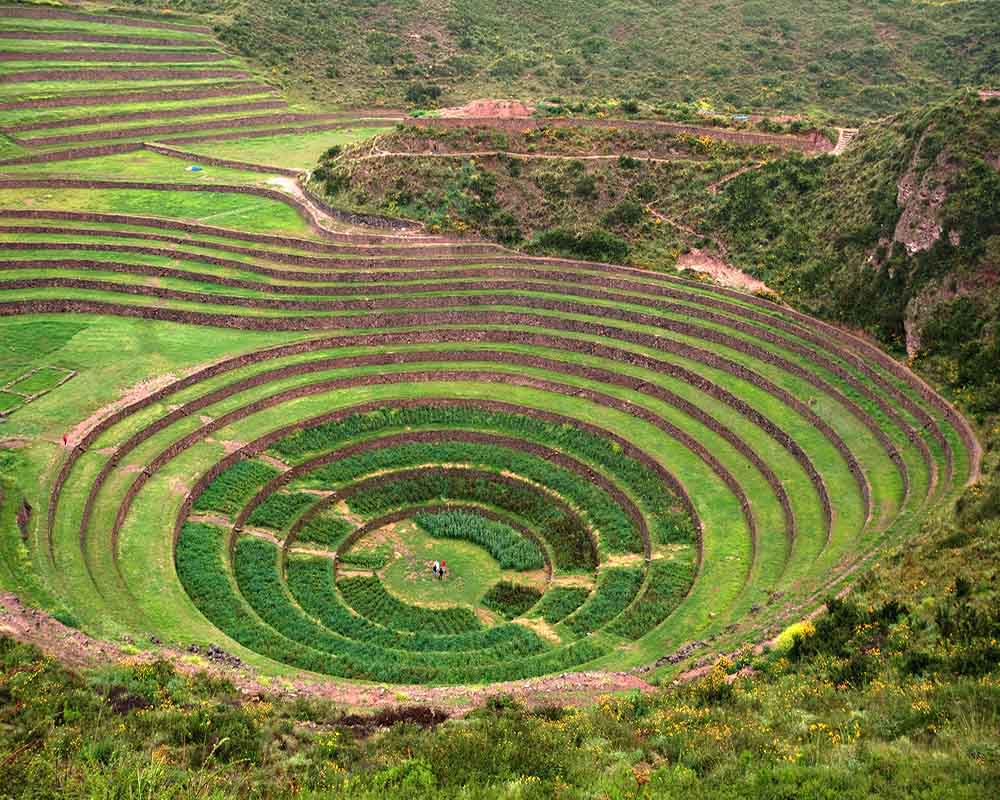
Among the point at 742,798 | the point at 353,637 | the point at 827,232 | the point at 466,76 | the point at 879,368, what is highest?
the point at 466,76

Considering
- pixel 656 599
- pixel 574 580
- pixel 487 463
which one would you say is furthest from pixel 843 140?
pixel 656 599

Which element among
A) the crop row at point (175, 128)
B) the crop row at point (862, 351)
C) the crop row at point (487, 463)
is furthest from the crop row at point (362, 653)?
the crop row at point (175, 128)

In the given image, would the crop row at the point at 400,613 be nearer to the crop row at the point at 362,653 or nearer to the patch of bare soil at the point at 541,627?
the crop row at the point at 362,653

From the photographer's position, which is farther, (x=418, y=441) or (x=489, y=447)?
(x=418, y=441)

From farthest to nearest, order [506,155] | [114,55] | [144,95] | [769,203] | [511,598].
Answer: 1. [114,55]
2. [144,95]
3. [506,155]
4. [769,203]
5. [511,598]

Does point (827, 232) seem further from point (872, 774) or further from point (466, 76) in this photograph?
point (466, 76)

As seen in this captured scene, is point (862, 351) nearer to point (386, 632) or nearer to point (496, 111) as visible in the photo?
point (386, 632)

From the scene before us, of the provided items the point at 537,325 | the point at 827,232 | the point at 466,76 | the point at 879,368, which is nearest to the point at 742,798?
the point at 879,368
